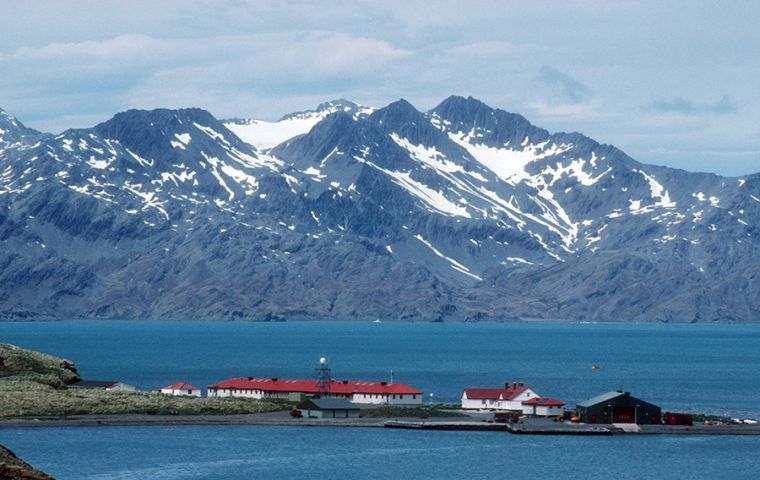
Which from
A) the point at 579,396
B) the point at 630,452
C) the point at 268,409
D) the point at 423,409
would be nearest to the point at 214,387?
the point at 268,409

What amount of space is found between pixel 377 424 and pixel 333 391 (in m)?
22.7

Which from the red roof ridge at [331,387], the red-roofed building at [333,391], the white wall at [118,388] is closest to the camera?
the white wall at [118,388]

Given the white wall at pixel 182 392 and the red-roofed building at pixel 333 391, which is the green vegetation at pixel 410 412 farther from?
the white wall at pixel 182 392

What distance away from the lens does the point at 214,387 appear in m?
157

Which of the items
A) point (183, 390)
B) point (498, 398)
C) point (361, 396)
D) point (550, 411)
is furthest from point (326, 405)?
point (183, 390)

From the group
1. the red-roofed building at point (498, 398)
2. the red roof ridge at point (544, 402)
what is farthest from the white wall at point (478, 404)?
the red roof ridge at point (544, 402)

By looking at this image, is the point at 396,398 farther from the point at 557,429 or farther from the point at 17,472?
the point at 17,472

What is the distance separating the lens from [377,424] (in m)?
130

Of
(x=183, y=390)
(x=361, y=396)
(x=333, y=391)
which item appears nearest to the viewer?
(x=361, y=396)

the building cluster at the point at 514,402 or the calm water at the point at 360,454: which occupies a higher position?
the building cluster at the point at 514,402

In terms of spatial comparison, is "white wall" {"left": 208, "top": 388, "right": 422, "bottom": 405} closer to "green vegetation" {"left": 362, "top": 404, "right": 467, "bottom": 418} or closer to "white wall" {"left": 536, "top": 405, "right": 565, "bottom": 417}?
"green vegetation" {"left": 362, "top": 404, "right": 467, "bottom": 418}

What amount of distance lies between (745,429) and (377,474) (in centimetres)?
4479

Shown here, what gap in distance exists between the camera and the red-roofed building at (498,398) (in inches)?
5650

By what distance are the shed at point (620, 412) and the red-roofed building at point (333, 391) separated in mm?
24973
